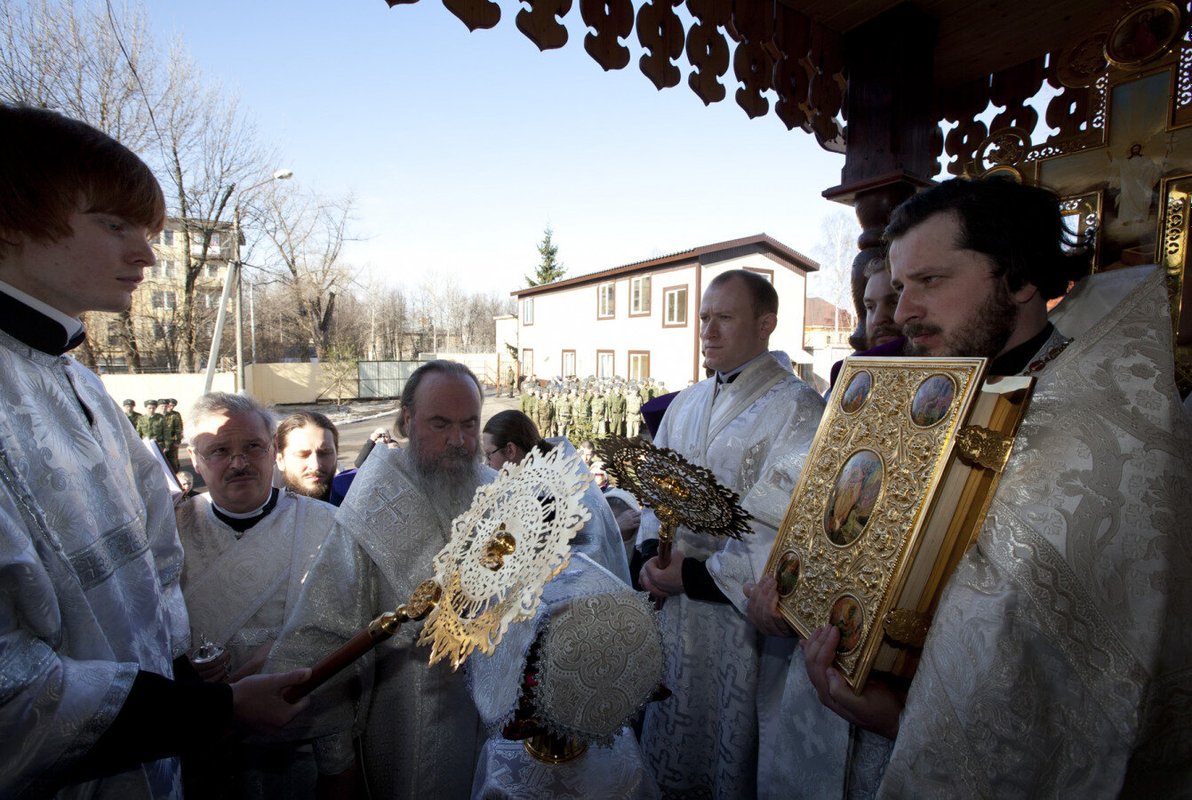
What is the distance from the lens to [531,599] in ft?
3.70

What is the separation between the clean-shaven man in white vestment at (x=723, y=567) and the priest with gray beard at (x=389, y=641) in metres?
0.88

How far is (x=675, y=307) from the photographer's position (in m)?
23.0

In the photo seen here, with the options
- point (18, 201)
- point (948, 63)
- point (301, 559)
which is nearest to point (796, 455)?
point (301, 559)

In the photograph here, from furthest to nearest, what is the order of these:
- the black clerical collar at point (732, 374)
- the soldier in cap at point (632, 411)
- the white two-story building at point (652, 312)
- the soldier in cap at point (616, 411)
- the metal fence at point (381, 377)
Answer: the metal fence at point (381, 377) → the white two-story building at point (652, 312) → the soldier in cap at point (616, 411) → the soldier in cap at point (632, 411) → the black clerical collar at point (732, 374)

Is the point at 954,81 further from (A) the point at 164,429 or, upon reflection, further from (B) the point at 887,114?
(A) the point at 164,429

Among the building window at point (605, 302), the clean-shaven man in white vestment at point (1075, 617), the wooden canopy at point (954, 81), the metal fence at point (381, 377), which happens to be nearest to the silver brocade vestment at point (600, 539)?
the clean-shaven man in white vestment at point (1075, 617)

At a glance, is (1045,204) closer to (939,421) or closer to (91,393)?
(939,421)

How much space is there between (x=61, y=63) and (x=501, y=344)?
28.7 metres

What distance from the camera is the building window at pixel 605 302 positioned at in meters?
26.5

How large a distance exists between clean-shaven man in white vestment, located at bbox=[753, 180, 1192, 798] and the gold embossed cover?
0.20 ft

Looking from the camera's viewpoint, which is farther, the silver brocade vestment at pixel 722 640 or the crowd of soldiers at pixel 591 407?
the crowd of soldiers at pixel 591 407

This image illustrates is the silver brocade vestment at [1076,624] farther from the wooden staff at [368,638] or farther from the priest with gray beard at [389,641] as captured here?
the priest with gray beard at [389,641]

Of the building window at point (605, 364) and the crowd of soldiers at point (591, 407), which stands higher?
the building window at point (605, 364)

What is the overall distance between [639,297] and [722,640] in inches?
899
